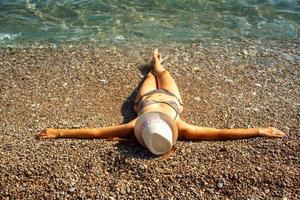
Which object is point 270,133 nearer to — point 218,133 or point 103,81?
point 218,133

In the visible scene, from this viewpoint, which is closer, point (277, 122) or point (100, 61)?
point (277, 122)

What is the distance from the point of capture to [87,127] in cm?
833

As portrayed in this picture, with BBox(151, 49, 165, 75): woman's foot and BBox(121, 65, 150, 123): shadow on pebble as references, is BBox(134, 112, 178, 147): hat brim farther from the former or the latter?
BBox(151, 49, 165, 75): woman's foot

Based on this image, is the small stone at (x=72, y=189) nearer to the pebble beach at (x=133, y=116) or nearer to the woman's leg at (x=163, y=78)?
the pebble beach at (x=133, y=116)

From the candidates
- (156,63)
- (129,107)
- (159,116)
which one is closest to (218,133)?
(159,116)

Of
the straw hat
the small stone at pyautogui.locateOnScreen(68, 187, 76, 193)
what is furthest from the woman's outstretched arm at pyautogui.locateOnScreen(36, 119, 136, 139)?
the small stone at pyautogui.locateOnScreen(68, 187, 76, 193)

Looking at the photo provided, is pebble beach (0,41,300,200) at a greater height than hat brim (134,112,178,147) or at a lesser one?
lesser

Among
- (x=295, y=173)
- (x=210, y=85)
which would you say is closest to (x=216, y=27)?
(x=210, y=85)

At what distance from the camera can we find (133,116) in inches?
343

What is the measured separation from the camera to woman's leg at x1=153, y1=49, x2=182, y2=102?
29.6 feet

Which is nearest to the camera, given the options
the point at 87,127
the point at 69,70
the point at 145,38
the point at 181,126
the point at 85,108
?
the point at 181,126

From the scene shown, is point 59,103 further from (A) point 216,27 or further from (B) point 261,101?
(A) point 216,27

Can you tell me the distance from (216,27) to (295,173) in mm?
6834

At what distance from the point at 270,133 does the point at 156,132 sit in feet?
7.54
